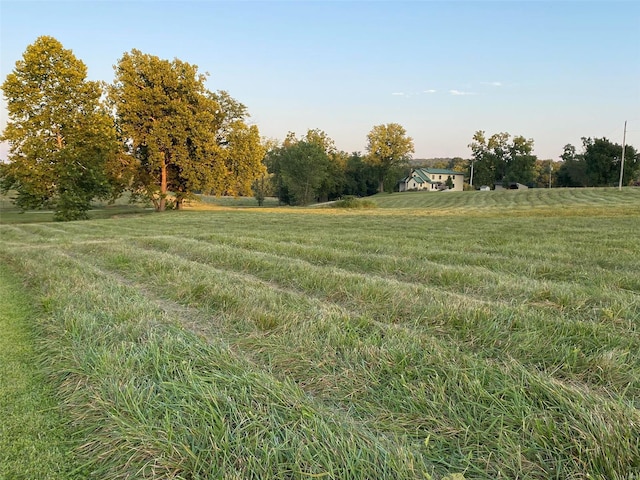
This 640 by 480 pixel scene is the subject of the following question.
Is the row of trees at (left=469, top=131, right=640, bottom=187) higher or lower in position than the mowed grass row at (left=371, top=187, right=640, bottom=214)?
higher

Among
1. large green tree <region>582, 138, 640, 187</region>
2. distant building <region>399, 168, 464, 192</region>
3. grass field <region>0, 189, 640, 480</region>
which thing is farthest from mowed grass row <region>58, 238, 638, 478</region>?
distant building <region>399, 168, 464, 192</region>

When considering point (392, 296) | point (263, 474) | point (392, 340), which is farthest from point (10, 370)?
point (392, 296)

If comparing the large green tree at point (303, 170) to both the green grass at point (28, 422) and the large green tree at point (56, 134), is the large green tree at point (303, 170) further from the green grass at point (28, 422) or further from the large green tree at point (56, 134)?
the green grass at point (28, 422)

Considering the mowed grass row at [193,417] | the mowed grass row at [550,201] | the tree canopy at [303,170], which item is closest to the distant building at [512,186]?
the mowed grass row at [550,201]

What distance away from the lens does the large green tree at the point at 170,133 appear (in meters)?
23.0

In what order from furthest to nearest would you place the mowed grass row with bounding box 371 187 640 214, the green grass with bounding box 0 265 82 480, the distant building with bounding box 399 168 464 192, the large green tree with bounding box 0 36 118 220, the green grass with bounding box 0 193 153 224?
the distant building with bounding box 399 168 464 192
the mowed grass row with bounding box 371 187 640 214
the green grass with bounding box 0 193 153 224
the large green tree with bounding box 0 36 118 220
the green grass with bounding box 0 265 82 480

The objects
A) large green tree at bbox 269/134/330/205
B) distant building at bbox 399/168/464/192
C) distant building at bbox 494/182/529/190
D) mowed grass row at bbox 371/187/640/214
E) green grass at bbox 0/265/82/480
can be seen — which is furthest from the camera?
distant building at bbox 399/168/464/192

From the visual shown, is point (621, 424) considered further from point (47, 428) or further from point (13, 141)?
point (13, 141)

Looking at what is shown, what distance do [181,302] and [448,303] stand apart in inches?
116

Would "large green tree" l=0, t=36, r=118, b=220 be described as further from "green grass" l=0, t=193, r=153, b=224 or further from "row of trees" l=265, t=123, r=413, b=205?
"row of trees" l=265, t=123, r=413, b=205

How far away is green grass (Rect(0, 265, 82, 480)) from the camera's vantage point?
70.0 inches

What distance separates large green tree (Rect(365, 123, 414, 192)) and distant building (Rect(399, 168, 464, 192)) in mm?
12900

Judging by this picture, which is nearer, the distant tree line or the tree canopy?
the distant tree line

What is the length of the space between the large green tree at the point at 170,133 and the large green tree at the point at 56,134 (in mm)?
1727
